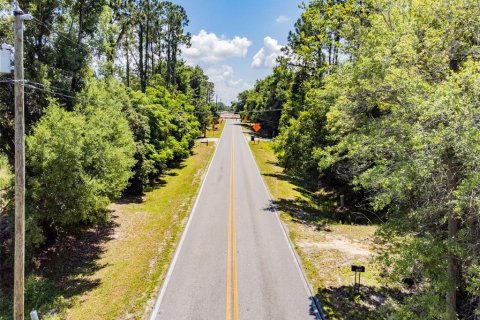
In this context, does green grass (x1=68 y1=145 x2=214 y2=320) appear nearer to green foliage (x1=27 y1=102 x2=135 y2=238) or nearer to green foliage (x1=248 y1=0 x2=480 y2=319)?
green foliage (x1=27 y1=102 x2=135 y2=238)

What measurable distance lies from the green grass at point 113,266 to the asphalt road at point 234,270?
803 millimetres

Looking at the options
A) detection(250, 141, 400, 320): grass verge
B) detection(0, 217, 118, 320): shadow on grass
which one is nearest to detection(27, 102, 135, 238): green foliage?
detection(0, 217, 118, 320): shadow on grass

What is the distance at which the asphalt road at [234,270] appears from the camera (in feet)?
42.6

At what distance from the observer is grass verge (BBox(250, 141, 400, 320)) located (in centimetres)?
1397

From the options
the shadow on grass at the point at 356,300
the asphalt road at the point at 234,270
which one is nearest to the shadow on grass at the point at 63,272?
the asphalt road at the point at 234,270

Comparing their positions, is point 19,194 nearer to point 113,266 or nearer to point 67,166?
point 67,166

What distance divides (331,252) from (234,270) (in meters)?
5.77

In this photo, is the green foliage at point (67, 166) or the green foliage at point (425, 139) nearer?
the green foliage at point (425, 139)

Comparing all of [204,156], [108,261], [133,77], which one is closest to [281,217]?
[108,261]

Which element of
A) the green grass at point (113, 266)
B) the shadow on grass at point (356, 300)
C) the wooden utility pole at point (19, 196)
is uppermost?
the wooden utility pole at point (19, 196)

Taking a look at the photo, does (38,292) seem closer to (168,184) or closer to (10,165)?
(10,165)

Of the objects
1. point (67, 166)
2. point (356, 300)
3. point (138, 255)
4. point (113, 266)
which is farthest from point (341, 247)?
point (67, 166)

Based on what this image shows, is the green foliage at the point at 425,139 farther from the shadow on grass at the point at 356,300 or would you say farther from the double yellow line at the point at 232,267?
the double yellow line at the point at 232,267

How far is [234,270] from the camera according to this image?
16.1m
